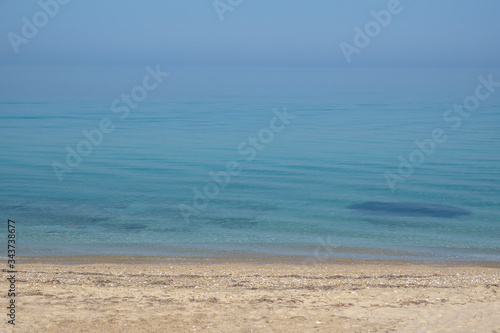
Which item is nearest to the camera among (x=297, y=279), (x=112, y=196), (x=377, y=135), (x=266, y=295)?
(x=266, y=295)

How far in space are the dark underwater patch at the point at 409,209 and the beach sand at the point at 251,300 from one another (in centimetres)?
617

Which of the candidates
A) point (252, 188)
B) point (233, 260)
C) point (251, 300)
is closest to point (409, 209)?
point (252, 188)

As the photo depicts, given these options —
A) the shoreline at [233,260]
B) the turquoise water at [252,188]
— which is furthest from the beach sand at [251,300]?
the turquoise water at [252,188]

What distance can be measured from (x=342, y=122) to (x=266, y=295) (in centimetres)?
3924

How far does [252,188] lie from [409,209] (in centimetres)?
664

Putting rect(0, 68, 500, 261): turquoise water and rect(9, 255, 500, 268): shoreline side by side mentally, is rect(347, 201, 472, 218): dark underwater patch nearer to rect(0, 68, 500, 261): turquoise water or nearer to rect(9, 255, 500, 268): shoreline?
rect(0, 68, 500, 261): turquoise water

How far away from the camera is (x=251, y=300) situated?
9.65 metres

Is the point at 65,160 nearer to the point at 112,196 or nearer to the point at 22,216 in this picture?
the point at 112,196

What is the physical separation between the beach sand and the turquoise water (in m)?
3.23

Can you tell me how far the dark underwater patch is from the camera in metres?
19.2

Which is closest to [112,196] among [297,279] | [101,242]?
[101,242]

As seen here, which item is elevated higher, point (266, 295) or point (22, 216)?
point (22, 216)

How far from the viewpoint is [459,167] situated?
28.0 meters

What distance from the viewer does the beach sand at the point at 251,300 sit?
845 cm
